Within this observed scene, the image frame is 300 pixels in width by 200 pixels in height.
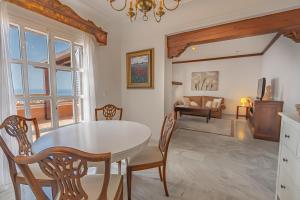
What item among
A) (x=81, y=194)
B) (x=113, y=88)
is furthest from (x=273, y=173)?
(x=113, y=88)

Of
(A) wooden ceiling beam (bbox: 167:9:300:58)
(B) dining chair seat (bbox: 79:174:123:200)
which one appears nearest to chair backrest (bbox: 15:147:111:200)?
(B) dining chair seat (bbox: 79:174:123:200)

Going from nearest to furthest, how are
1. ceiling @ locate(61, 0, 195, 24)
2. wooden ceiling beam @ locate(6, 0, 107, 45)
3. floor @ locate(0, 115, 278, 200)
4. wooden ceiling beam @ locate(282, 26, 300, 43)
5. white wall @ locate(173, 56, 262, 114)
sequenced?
floor @ locate(0, 115, 278, 200)
wooden ceiling beam @ locate(6, 0, 107, 45)
wooden ceiling beam @ locate(282, 26, 300, 43)
ceiling @ locate(61, 0, 195, 24)
white wall @ locate(173, 56, 262, 114)

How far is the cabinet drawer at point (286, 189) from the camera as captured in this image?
1.17m

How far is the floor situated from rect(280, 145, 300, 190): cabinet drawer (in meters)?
0.60

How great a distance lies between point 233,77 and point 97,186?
23.7ft

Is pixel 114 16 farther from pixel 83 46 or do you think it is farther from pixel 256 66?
pixel 256 66

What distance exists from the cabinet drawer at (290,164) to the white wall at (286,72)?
258 cm

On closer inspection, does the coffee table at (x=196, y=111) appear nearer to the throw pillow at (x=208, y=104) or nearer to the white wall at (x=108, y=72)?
the throw pillow at (x=208, y=104)

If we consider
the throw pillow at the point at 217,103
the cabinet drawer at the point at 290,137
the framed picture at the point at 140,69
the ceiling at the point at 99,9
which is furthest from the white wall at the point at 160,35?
the throw pillow at the point at 217,103

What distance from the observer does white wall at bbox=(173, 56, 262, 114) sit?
21.2 ft

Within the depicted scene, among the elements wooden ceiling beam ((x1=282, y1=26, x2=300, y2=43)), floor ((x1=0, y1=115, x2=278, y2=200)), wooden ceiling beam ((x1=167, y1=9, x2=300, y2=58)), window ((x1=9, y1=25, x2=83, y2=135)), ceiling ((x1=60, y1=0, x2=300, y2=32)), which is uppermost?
ceiling ((x1=60, y1=0, x2=300, y2=32))

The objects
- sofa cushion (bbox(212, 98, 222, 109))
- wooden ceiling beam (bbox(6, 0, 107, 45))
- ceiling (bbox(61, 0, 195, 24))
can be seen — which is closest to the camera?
wooden ceiling beam (bbox(6, 0, 107, 45))

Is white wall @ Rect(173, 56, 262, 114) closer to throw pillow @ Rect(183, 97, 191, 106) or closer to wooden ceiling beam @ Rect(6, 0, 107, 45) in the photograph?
throw pillow @ Rect(183, 97, 191, 106)

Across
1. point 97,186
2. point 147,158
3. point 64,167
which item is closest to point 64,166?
point 64,167
